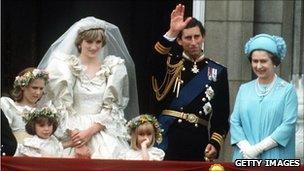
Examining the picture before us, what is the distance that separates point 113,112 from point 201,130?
27.1 inches

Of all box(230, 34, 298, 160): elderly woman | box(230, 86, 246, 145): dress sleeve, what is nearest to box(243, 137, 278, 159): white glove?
box(230, 34, 298, 160): elderly woman

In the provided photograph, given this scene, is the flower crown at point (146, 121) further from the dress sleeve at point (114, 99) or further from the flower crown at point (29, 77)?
the flower crown at point (29, 77)

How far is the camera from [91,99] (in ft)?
28.8

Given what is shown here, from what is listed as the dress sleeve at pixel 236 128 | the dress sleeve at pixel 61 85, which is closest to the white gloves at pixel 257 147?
the dress sleeve at pixel 236 128

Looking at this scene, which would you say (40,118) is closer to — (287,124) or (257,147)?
(257,147)

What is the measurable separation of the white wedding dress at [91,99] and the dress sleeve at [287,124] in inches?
44.4

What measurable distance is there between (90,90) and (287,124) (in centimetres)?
145

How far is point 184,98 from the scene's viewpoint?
29.6 ft

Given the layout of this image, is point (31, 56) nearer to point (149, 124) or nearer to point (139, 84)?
point (139, 84)

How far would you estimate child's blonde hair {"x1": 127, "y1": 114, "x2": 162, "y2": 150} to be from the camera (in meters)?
8.61

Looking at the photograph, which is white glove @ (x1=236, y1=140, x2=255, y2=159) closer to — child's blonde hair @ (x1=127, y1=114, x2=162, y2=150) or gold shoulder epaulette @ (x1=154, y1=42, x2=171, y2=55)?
child's blonde hair @ (x1=127, y1=114, x2=162, y2=150)

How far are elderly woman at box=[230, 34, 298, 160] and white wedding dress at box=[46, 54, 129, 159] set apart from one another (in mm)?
863

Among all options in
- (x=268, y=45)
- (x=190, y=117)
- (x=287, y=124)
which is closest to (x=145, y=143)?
(x=190, y=117)

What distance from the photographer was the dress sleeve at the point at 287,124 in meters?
8.52
